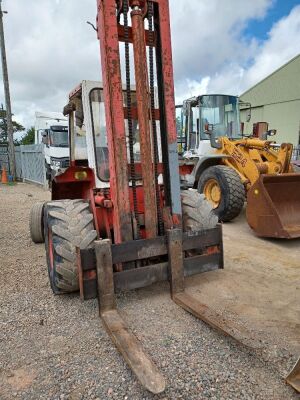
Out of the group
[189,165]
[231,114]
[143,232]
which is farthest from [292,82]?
[143,232]

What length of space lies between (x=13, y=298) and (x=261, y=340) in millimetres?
2452

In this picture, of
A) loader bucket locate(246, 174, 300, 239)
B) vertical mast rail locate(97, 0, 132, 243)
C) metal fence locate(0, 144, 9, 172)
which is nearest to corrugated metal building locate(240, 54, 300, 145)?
metal fence locate(0, 144, 9, 172)

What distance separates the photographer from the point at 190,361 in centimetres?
232

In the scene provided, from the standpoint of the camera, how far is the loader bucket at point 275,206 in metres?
4.91

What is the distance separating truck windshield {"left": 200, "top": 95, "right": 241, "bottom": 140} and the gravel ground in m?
5.18

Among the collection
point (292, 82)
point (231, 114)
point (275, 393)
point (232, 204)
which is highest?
point (292, 82)

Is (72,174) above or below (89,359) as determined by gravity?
above

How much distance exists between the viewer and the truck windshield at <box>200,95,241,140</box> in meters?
7.75

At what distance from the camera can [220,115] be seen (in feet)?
25.8

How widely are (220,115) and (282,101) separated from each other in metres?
16.0

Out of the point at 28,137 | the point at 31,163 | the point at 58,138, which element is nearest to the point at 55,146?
the point at 58,138

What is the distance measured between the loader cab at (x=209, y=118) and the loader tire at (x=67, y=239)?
5.11 metres

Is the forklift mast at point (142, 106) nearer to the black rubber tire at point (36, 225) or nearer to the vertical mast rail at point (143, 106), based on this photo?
the vertical mast rail at point (143, 106)

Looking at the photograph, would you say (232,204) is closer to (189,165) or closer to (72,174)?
(189,165)
